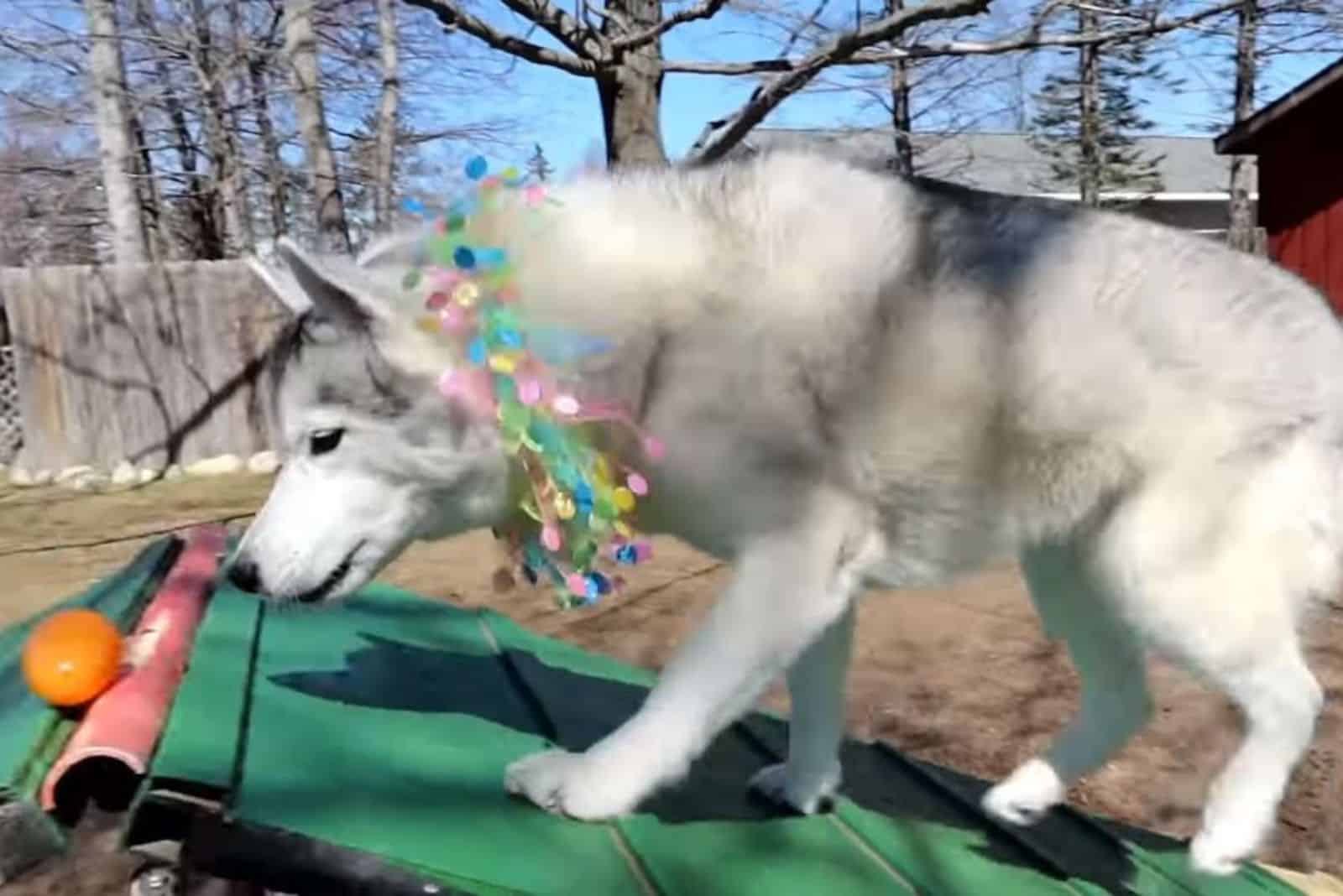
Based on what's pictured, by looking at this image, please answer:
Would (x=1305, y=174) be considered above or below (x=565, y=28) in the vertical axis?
below

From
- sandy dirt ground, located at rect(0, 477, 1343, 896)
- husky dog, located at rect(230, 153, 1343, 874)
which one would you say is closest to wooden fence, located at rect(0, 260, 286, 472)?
sandy dirt ground, located at rect(0, 477, 1343, 896)

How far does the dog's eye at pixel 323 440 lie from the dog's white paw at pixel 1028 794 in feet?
5.11

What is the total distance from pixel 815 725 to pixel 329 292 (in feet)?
4.17

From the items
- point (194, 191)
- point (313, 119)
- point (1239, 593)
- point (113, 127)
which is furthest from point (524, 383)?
point (194, 191)

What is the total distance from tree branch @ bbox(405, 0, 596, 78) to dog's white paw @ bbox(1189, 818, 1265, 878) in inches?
213

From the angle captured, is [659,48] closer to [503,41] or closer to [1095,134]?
[503,41]

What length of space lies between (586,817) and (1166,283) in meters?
1.38

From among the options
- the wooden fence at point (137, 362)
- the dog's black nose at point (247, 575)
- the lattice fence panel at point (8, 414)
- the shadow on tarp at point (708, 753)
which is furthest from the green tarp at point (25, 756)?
the lattice fence panel at point (8, 414)

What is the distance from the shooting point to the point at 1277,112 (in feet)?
49.4

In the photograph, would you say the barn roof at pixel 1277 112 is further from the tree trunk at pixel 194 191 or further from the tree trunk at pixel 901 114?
the tree trunk at pixel 194 191

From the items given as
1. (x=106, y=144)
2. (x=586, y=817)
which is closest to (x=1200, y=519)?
(x=586, y=817)

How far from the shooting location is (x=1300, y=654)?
2.66m

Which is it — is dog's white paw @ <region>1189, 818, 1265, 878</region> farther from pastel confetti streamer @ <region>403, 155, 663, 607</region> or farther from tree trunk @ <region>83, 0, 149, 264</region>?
tree trunk @ <region>83, 0, 149, 264</region>

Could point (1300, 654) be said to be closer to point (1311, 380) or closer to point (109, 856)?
point (1311, 380)
